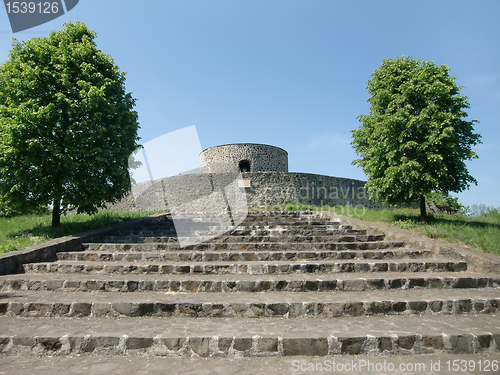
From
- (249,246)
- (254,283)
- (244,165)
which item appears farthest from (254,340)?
(244,165)

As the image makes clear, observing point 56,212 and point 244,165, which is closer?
point 56,212

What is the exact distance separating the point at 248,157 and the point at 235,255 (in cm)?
1940

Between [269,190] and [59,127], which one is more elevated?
[59,127]

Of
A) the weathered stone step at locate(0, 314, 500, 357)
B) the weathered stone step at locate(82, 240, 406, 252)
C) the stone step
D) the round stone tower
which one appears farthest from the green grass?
the round stone tower

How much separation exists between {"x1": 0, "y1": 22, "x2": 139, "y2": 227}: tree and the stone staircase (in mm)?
2453

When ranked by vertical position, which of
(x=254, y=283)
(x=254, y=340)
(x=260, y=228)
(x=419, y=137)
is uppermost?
(x=419, y=137)

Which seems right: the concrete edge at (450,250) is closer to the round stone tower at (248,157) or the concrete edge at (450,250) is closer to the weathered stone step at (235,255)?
the weathered stone step at (235,255)

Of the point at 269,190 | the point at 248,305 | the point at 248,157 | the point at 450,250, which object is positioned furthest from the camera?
the point at 248,157

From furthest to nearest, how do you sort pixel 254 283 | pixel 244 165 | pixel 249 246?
pixel 244 165, pixel 249 246, pixel 254 283

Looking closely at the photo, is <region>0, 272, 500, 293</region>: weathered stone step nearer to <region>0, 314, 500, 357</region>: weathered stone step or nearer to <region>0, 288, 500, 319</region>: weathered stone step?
<region>0, 288, 500, 319</region>: weathered stone step

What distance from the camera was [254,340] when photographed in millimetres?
2713

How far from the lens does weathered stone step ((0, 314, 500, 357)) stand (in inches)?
107

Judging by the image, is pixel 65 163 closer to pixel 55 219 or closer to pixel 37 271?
pixel 55 219

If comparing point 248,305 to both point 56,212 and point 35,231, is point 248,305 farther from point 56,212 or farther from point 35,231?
point 56,212
